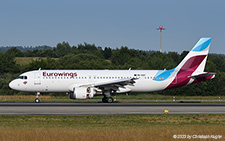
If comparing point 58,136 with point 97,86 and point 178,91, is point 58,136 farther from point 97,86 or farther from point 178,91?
point 178,91

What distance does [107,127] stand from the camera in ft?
80.7

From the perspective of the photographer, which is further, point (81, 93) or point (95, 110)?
point (81, 93)

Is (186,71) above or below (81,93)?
above

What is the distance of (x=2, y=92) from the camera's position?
6831 cm

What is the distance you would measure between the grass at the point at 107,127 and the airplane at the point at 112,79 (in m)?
16.4

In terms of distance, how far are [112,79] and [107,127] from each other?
2473 cm

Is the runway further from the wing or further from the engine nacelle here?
the wing

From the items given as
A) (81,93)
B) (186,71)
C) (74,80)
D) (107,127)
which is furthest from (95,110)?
(186,71)

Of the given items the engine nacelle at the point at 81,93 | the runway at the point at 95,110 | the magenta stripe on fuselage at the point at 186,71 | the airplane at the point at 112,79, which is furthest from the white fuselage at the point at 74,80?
the runway at the point at 95,110

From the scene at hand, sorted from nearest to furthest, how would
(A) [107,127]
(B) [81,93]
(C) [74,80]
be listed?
(A) [107,127] → (B) [81,93] → (C) [74,80]

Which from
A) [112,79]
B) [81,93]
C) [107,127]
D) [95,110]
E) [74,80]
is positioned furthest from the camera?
[112,79]

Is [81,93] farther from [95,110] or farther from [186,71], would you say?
[186,71]

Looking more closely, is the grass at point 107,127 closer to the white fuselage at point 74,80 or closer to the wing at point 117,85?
the wing at point 117,85

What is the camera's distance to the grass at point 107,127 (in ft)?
64.6
